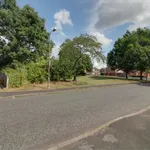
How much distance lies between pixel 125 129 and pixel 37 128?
261 cm

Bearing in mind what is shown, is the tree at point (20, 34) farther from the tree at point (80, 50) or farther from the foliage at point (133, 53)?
the foliage at point (133, 53)

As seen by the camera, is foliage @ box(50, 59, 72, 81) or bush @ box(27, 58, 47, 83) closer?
bush @ box(27, 58, 47, 83)

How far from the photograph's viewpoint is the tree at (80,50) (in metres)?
25.6

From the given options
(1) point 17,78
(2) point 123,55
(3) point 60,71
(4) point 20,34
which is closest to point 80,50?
(3) point 60,71

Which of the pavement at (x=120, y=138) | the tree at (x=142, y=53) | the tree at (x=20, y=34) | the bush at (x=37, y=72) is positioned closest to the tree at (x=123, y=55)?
the tree at (x=142, y=53)

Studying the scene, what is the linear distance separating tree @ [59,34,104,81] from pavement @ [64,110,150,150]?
19763 mm

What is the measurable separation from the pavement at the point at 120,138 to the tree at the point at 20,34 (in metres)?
19.1

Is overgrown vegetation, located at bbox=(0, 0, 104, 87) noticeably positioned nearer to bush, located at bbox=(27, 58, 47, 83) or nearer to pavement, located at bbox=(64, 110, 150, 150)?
bush, located at bbox=(27, 58, 47, 83)

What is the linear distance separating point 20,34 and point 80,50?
28.6ft

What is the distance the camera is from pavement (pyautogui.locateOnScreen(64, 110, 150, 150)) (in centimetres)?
397

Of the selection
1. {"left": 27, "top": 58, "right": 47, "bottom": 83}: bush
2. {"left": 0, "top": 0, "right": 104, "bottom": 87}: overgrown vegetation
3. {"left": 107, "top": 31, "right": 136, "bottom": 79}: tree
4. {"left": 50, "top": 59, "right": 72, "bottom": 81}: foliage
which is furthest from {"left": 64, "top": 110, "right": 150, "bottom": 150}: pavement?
{"left": 107, "top": 31, "right": 136, "bottom": 79}: tree

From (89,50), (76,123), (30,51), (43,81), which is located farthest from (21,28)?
(76,123)

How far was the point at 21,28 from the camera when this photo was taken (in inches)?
904

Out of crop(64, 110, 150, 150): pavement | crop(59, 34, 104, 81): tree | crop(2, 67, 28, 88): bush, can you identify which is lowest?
crop(64, 110, 150, 150): pavement
